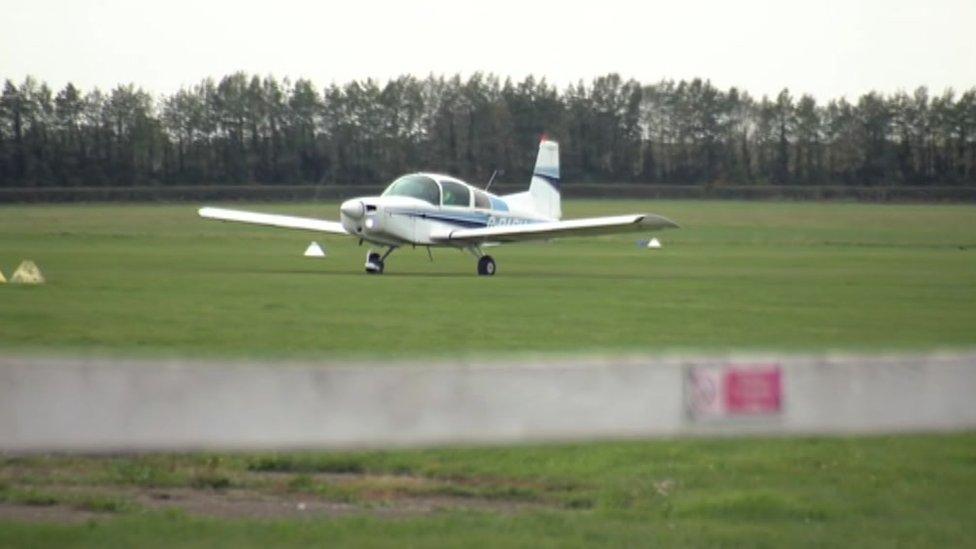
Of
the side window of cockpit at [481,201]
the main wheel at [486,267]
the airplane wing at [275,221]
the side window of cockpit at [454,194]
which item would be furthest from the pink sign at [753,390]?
the airplane wing at [275,221]

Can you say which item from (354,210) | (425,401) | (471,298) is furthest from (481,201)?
(425,401)

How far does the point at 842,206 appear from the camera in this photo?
74750 millimetres

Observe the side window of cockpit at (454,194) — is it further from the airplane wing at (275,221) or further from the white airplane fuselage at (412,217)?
the airplane wing at (275,221)

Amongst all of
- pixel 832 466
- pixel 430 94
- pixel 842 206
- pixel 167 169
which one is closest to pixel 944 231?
pixel 842 206

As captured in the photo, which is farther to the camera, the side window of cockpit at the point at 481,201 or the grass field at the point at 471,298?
the side window of cockpit at the point at 481,201

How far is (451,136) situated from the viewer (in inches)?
2717

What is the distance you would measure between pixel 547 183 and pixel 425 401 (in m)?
30.8

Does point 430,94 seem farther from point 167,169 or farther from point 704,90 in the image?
point 704,90

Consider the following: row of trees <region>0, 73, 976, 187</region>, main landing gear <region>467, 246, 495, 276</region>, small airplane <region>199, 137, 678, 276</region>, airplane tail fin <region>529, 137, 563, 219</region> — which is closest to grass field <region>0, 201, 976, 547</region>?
main landing gear <region>467, 246, 495, 276</region>

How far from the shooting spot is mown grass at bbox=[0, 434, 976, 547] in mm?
7211

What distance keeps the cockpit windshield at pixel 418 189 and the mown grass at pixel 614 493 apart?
22.5 meters

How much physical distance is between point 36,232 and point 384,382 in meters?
45.5

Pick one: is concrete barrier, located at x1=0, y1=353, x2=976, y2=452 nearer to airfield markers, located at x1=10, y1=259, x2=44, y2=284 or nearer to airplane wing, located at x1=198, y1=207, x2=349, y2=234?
airfield markers, located at x1=10, y1=259, x2=44, y2=284

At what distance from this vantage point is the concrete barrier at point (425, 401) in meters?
6.30
